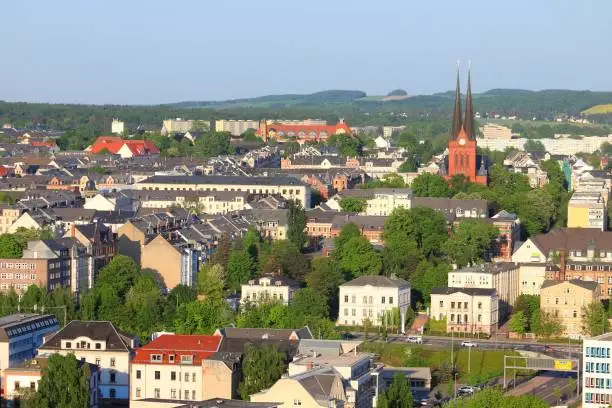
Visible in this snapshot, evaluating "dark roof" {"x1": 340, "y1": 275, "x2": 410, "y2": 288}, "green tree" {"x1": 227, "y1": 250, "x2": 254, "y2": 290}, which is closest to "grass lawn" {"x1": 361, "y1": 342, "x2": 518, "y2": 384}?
"dark roof" {"x1": 340, "y1": 275, "x2": 410, "y2": 288}

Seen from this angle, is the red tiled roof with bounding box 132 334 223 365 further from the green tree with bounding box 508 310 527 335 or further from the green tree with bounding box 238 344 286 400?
the green tree with bounding box 508 310 527 335

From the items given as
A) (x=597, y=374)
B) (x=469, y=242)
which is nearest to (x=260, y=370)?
(x=597, y=374)

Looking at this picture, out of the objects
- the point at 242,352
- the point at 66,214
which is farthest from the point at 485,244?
the point at 242,352

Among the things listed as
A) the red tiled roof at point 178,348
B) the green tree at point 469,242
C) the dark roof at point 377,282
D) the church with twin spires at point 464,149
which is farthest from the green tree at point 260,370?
the church with twin spires at point 464,149

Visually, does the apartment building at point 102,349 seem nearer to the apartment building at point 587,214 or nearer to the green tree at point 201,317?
the green tree at point 201,317

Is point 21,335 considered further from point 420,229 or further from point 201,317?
point 420,229

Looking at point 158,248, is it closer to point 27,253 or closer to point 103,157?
point 27,253

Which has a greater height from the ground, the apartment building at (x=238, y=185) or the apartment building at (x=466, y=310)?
the apartment building at (x=238, y=185)
